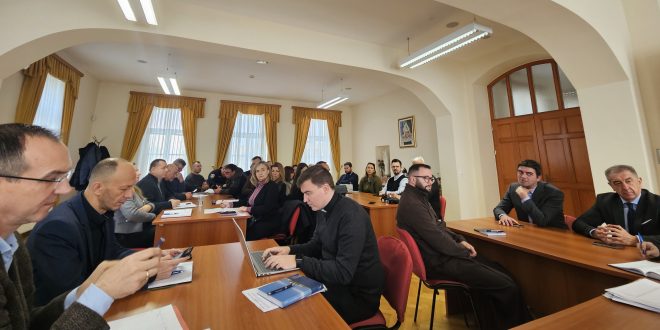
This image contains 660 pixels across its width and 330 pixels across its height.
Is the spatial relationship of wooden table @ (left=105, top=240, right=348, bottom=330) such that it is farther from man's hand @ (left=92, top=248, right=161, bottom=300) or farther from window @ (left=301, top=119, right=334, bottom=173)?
window @ (left=301, top=119, right=334, bottom=173)

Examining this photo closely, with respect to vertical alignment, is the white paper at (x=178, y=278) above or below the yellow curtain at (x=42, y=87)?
Answer: below

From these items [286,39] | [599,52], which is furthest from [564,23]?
[286,39]

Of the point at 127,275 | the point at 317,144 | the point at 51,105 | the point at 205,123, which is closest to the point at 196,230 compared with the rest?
the point at 127,275

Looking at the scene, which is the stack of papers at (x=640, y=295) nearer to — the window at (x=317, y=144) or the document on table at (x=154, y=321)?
the document on table at (x=154, y=321)

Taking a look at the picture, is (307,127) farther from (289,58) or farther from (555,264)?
(555,264)

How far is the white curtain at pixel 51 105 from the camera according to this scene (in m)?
4.26

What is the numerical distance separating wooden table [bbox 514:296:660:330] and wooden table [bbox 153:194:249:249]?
2.64 meters

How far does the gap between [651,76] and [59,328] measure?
515 centimetres

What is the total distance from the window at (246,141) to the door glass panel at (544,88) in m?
6.53

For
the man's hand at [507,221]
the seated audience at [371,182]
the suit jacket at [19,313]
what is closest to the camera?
the suit jacket at [19,313]

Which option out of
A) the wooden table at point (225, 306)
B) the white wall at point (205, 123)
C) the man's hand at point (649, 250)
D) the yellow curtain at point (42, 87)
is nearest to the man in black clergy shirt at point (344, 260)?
the wooden table at point (225, 306)

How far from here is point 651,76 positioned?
9.36 ft

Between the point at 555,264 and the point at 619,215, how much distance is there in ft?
2.40

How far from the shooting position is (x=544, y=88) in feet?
14.0
